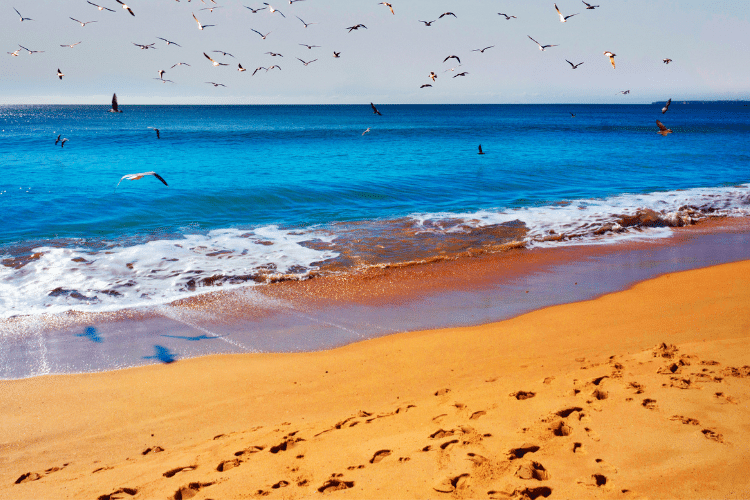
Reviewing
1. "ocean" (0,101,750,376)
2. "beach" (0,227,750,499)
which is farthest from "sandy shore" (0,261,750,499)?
"ocean" (0,101,750,376)

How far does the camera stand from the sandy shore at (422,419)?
3.51m

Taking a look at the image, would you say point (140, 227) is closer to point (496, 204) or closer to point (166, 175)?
point (166, 175)

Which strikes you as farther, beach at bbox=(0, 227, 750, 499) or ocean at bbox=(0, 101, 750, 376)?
ocean at bbox=(0, 101, 750, 376)

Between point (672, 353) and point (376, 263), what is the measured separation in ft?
21.0

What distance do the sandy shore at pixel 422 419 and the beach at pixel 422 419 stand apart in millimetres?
20

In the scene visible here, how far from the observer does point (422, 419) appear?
455cm

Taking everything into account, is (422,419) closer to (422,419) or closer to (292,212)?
(422,419)

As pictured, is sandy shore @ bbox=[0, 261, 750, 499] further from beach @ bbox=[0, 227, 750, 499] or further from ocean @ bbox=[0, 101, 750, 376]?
ocean @ bbox=[0, 101, 750, 376]

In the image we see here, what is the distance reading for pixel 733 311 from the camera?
7406mm

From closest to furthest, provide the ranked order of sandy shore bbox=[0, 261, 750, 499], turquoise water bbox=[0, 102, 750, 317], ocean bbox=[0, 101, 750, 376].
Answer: sandy shore bbox=[0, 261, 750, 499] → ocean bbox=[0, 101, 750, 376] → turquoise water bbox=[0, 102, 750, 317]

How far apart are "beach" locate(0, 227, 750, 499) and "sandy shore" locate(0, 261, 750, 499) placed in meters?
0.02

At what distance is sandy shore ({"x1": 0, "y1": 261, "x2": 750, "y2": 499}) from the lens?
3512mm

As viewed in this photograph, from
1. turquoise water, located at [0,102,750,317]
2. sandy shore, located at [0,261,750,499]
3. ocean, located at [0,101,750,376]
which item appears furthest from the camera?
turquoise water, located at [0,102,750,317]

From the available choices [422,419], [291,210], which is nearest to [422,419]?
[422,419]
